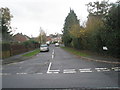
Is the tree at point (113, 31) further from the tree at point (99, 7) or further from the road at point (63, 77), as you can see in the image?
the tree at point (99, 7)

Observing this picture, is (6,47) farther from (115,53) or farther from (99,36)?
(115,53)

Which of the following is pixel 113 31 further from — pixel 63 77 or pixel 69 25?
pixel 69 25

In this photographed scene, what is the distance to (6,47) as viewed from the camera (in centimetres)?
2219

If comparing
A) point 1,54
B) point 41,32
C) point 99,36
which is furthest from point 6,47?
point 41,32

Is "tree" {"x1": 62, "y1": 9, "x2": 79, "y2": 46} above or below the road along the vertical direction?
above

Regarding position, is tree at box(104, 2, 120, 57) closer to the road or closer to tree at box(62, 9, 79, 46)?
the road

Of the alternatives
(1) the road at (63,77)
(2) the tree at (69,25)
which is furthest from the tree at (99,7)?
(1) the road at (63,77)

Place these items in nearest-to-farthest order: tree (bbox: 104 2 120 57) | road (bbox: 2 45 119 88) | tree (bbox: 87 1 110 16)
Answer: road (bbox: 2 45 119 88) → tree (bbox: 104 2 120 57) → tree (bbox: 87 1 110 16)

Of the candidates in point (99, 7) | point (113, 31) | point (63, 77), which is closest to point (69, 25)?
point (99, 7)

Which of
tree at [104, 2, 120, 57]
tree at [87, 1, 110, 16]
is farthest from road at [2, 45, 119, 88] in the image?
tree at [87, 1, 110, 16]

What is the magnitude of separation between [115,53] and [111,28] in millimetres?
2343

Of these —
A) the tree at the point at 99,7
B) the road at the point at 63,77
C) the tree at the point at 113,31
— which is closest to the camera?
the road at the point at 63,77

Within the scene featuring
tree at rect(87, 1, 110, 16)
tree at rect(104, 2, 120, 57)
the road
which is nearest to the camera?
the road

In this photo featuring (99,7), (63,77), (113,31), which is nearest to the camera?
(63,77)
